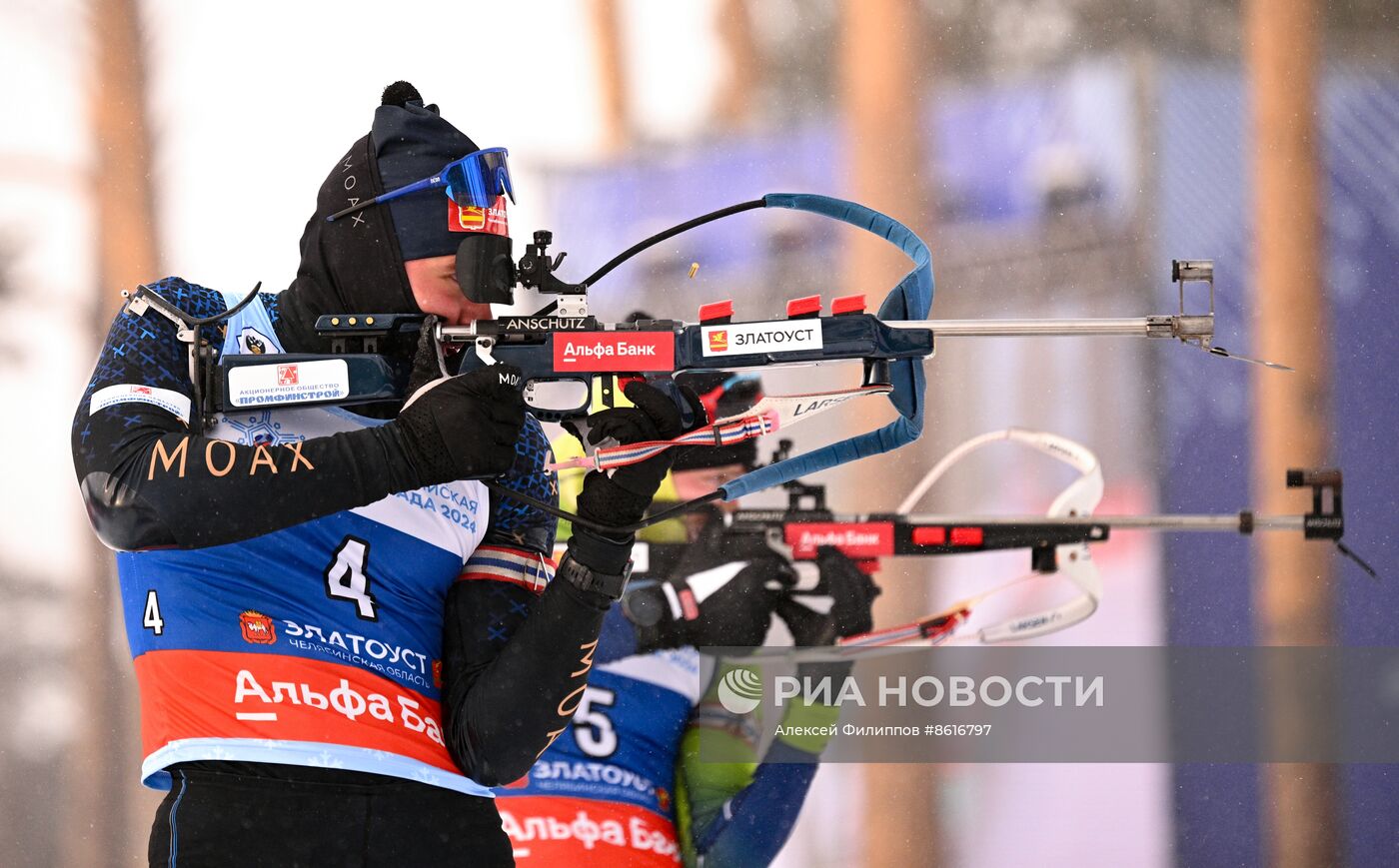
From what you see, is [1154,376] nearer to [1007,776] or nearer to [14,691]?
[1007,776]

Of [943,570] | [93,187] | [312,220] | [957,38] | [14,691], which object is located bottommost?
[14,691]

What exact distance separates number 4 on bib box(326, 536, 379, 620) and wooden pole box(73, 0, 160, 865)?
262cm

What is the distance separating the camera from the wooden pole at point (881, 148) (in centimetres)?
358

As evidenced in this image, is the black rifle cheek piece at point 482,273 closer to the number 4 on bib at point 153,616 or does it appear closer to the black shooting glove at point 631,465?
the black shooting glove at point 631,465

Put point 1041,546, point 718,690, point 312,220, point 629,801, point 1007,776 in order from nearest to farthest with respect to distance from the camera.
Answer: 1. point 312,220
2. point 629,801
3. point 718,690
4. point 1041,546
5. point 1007,776

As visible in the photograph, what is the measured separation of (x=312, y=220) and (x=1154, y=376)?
101 inches

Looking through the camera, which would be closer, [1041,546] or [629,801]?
[629,801]

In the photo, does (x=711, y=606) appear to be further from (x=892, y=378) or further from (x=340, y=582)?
(x=340, y=582)


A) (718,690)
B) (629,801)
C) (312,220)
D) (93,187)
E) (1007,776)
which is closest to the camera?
(312,220)

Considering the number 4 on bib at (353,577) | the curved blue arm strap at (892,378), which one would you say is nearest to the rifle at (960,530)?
the curved blue arm strap at (892,378)

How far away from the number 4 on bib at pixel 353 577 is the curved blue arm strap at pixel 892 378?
425mm

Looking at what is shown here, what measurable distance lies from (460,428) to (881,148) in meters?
2.57

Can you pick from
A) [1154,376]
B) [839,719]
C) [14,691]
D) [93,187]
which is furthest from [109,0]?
[1154,376]

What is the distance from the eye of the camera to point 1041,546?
3.14 metres
